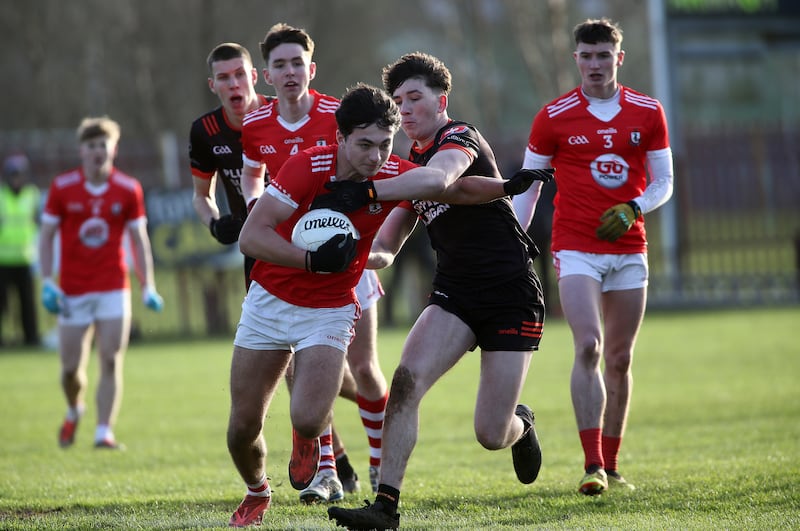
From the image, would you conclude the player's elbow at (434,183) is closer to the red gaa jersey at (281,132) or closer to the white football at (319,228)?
the white football at (319,228)

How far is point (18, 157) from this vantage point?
1630 centimetres

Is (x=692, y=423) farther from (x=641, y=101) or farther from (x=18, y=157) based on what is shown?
(x=18, y=157)

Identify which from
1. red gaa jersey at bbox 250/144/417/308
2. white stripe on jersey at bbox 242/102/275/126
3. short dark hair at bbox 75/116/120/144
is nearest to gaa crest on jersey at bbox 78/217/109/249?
short dark hair at bbox 75/116/120/144

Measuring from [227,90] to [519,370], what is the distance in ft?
8.84

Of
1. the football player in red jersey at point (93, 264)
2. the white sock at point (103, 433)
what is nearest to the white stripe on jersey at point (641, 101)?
the football player in red jersey at point (93, 264)

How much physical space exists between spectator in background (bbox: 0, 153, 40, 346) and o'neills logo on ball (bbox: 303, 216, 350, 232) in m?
11.8

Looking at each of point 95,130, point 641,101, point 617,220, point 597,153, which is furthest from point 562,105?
point 95,130

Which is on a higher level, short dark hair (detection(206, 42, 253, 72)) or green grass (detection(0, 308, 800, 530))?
short dark hair (detection(206, 42, 253, 72))

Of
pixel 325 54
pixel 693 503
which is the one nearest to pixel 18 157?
pixel 693 503

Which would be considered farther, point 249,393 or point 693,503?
point 693,503

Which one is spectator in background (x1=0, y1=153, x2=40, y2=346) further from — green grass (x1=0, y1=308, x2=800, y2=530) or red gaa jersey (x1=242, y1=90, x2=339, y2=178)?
red gaa jersey (x1=242, y1=90, x2=339, y2=178)

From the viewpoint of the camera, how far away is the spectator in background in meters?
16.2

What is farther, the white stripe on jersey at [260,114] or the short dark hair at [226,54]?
the short dark hair at [226,54]

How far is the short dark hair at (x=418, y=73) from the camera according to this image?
5801mm
